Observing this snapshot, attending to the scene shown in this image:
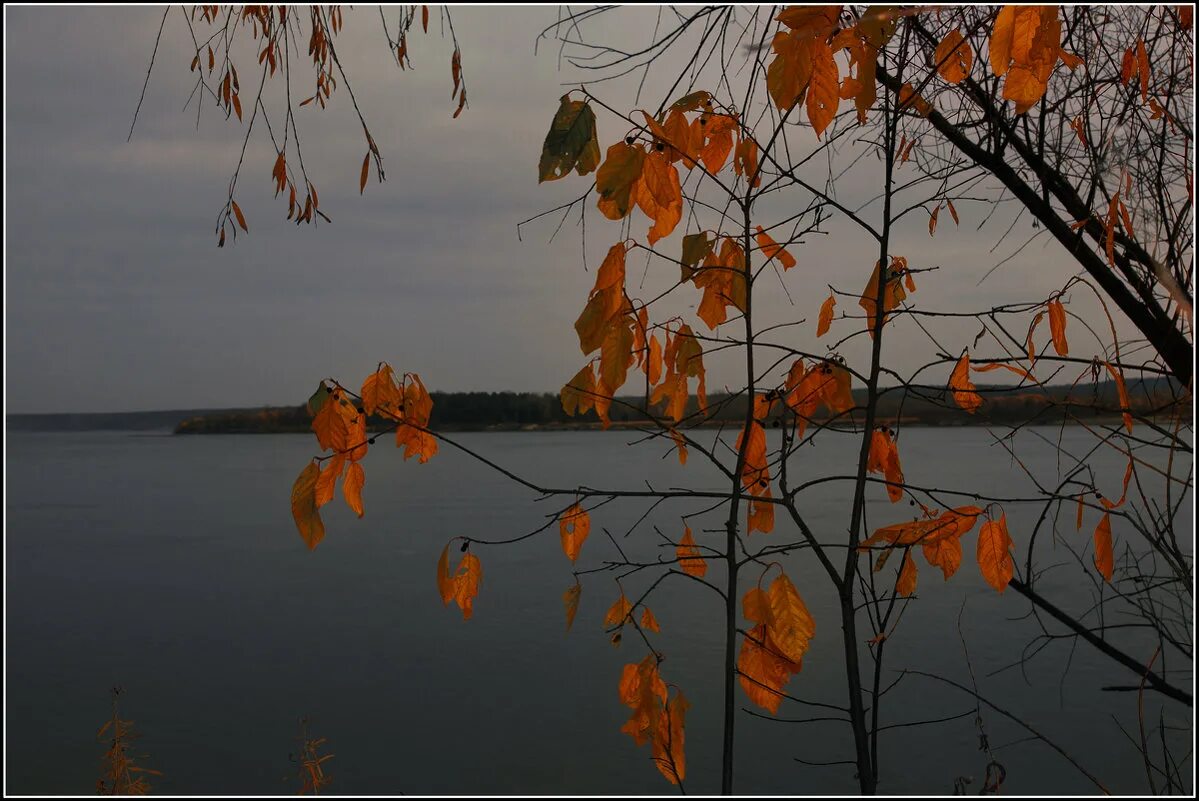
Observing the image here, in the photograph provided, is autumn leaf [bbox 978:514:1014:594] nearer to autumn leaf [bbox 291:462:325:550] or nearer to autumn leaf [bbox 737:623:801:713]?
autumn leaf [bbox 737:623:801:713]

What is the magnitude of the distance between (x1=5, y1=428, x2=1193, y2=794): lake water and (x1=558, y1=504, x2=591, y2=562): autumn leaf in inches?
44.9

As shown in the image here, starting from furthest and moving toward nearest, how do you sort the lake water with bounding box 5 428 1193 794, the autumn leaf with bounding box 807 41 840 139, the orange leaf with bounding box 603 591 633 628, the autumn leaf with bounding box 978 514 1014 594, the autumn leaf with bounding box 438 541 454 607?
the lake water with bounding box 5 428 1193 794, the orange leaf with bounding box 603 591 633 628, the autumn leaf with bounding box 438 541 454 607, the autumn leaf with bounding box 978 514 1014 594, the autumn leaf with bounding box 807 41 840 139

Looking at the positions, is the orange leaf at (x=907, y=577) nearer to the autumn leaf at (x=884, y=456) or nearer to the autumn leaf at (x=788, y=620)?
the autumn leaf at (x=884, y=456)

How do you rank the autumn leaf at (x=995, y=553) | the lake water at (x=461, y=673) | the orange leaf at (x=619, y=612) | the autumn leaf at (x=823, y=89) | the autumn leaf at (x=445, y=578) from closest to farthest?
1. the autumn leaf at (x=823, y=89)
2. the autumn leaf at (x=995, y=553)
3. the autumn leaf at (x=445, y=578)
4. the orange leaf at (x=619, y=612)
5. the lake water at (x=461, y=673)

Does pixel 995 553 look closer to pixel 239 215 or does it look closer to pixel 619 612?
pixel 619 612

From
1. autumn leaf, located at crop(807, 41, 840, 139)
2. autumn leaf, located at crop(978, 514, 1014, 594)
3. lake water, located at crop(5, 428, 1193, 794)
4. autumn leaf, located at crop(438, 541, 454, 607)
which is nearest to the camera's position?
autumn leaf, located at crop(807, 41, 840, 139)

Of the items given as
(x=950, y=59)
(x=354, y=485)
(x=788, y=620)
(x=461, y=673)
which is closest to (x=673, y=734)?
(x=788, y=620)

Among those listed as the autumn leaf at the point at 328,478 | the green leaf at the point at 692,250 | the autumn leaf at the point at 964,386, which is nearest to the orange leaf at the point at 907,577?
the autumn leaf at the point at 964,386

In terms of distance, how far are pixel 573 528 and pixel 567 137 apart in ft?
1.86

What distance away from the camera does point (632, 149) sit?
35.4 inches

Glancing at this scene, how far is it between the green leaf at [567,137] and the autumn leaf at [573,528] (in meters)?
0.47

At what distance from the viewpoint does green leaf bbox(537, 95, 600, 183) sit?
0.88m

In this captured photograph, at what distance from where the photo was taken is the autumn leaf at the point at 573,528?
1.21 metres

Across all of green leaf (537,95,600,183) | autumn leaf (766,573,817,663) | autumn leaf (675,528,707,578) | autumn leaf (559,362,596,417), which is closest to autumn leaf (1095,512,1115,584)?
autumn leaf (766,573,817,663)
